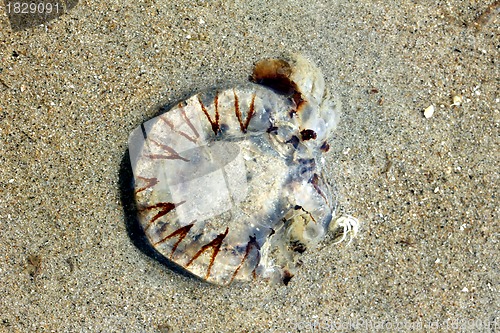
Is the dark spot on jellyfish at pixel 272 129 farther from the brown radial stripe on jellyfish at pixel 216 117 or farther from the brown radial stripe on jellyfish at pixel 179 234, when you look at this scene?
the brown radial stripe on jellyfish at pixel 179 234

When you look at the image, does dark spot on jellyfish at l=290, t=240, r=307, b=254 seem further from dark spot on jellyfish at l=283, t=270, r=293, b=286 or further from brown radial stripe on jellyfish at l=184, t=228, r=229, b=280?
brown radial stripe on jellyfish at l=184, t=228, r=229, b=280

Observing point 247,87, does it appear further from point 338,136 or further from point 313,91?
point 338,136

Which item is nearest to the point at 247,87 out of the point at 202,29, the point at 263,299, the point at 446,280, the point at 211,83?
the point at 211,83

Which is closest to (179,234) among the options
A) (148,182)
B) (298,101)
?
(148,182)

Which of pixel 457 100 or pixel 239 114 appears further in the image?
pixel 457 100

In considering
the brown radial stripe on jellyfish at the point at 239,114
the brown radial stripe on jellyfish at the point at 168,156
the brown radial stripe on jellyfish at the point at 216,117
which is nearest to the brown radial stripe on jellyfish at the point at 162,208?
the brown radial stripe on jellyfish at the point at 168,156

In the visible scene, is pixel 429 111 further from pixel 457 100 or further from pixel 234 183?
pixel 234 183
